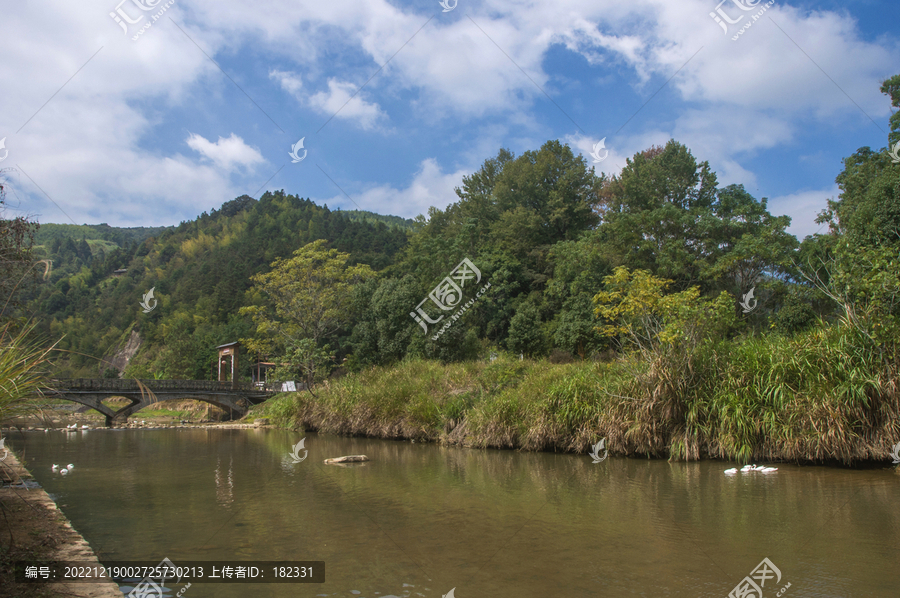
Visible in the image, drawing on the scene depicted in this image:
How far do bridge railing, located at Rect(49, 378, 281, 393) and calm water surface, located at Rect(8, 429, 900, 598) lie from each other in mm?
23599

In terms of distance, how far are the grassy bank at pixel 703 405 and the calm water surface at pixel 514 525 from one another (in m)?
0.65

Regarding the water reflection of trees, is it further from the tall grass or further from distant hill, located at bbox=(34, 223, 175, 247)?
distant hill, located at bbox=(34, 223, 175, 247)

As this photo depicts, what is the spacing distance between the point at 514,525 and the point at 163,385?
3548 cm

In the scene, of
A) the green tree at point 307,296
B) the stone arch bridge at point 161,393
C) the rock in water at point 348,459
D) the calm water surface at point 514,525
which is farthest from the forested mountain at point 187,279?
the calm water surface at point 514,525

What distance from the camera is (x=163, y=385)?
118 ft

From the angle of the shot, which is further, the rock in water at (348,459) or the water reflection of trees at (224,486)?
the rock in water at (348,459)

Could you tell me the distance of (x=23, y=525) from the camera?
5.23 metres

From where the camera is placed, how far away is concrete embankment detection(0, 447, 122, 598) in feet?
12.3

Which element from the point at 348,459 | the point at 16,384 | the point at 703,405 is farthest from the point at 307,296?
the point at 16,384

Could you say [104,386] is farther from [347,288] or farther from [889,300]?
[889,300]

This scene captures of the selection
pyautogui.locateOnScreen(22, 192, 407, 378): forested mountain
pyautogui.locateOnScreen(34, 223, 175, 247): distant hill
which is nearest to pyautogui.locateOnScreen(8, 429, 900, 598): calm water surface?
pyautogui.locateOnScreen(22, 192, 407, 378): forested mountain

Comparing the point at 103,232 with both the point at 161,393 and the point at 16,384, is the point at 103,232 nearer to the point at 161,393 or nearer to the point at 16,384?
the point at 161,393

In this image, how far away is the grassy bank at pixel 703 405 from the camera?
1000cm

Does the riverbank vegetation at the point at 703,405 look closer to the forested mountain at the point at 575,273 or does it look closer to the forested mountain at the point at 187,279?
the forested mountain at the point at 575,273
